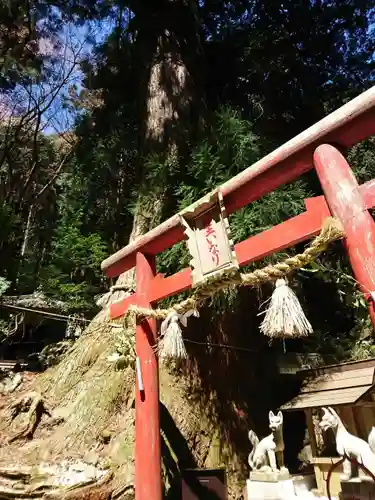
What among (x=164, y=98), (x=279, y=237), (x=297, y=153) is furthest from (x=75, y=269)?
(x=297, y=153)

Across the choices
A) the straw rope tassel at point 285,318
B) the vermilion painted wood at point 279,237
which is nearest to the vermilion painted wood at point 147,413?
the vermilion painted wood at point 279,237

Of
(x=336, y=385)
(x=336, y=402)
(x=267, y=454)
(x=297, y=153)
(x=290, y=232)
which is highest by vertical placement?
(x=297, y=153)

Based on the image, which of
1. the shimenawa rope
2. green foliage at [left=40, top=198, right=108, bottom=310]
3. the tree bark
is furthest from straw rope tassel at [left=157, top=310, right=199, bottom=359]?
green foliage at [left=40, top=198, right=108, bottom=310]

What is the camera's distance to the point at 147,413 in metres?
3.20

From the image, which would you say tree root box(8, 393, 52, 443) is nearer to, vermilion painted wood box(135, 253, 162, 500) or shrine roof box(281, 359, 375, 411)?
vermilion painted wood box(135, 253, 162, 500)

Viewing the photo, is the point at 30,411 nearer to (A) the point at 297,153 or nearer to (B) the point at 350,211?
(A) the point at 297,153

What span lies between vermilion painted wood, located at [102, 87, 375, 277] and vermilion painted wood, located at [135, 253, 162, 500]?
23.2 inches

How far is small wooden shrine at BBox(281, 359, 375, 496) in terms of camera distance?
128 inches

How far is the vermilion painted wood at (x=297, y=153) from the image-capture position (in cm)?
211

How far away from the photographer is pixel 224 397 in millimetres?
4676

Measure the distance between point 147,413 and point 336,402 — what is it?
4.89 feet

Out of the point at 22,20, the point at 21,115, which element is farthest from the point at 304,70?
the point at 21,115

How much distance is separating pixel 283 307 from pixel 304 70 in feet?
17.8

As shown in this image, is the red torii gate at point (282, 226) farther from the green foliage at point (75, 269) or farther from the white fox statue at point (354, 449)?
the green foliage at point (75, 269)
